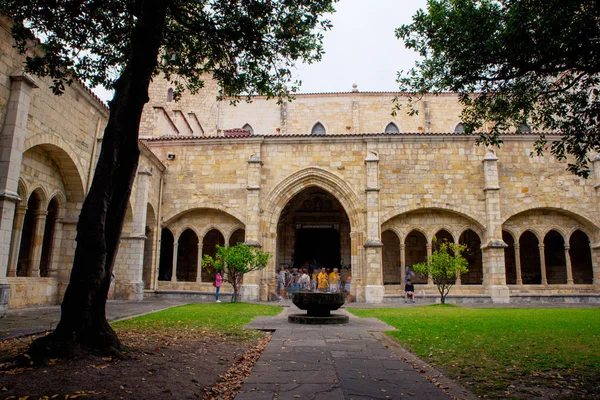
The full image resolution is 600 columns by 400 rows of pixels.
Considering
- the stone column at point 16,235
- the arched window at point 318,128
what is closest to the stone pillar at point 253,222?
the stone column at point 16,235

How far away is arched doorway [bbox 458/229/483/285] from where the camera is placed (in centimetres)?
2170

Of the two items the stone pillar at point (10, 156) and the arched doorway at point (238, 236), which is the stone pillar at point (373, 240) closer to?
the arched doorway at point (238, 236)

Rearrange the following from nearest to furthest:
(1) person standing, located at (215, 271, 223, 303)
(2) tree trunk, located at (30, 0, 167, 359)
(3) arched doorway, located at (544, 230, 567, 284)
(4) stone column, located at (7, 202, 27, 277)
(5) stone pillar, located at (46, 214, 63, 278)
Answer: (2) tree trunk, located at (30, 0, 167, 359)
(4) stone column, located at (7, 202, 27, 277)
(5) stone pillar, located at (46, 214, 63, 278)
(1) person standing, located at (215, 271, 223, 303)
(3) arched doorway, located at (544, 230, 567, 284)

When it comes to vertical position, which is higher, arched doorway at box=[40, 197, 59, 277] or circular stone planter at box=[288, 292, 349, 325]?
arched doorway at box=[40, 197, 59, 277]

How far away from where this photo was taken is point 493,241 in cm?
1798

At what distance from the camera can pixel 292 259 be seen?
22328 mm

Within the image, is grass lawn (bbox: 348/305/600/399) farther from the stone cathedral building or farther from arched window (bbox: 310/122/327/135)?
arched window (bbox: 310/122/327/135)

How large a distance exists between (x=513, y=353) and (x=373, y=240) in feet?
39.3

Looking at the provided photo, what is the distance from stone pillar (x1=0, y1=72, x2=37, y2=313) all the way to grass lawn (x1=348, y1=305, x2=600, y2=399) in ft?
28.0

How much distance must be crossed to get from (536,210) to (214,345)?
17.7 m

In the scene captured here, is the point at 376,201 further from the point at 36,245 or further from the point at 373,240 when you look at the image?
the point at 36,245

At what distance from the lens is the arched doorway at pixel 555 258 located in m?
21.8

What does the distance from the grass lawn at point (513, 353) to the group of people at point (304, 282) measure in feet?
27.8

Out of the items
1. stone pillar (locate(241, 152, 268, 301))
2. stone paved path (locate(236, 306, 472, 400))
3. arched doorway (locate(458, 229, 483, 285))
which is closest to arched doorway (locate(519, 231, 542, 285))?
arched doorway (locate(458, 229, 483, 285))
